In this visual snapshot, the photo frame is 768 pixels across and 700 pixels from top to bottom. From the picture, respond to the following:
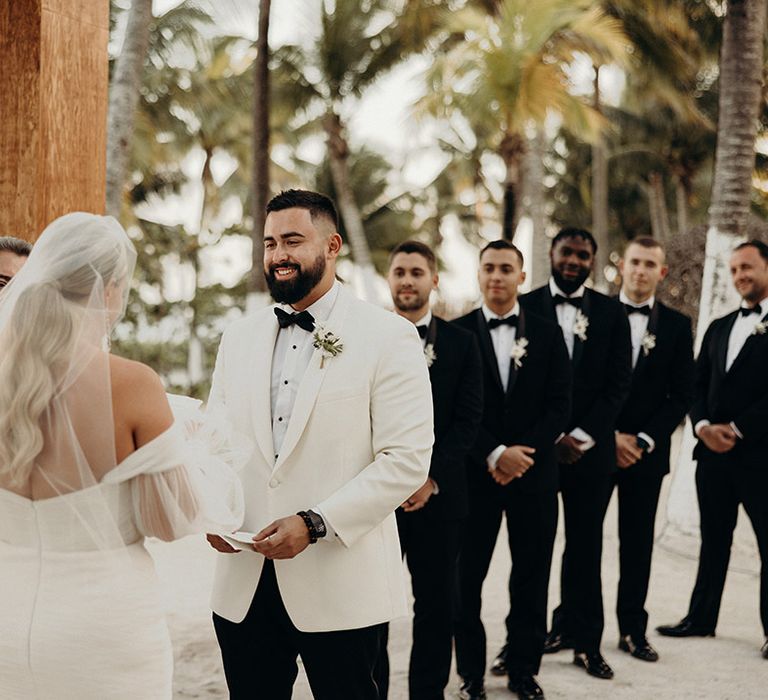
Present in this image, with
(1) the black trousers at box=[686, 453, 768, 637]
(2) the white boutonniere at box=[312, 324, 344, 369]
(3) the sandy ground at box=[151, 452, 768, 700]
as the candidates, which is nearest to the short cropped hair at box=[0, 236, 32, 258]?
(2) the white boutonniere at box=[312, 324, 344, 369]

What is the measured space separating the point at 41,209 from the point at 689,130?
31317mm

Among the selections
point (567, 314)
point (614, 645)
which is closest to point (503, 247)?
point (567, 314)

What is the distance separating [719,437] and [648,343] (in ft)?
2.34

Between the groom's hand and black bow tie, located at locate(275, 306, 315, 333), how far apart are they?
639 mm

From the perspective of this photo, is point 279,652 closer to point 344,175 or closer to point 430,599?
point 430,599

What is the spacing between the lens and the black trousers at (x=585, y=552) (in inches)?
212

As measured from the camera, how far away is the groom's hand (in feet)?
9.69

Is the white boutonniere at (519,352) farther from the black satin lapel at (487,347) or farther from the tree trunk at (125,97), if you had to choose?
the tree trunk at (125,97)

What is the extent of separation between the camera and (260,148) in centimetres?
1598

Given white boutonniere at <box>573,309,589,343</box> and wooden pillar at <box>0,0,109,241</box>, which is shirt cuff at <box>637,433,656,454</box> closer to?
white boutonniere at <box>573,309,589,343</box>

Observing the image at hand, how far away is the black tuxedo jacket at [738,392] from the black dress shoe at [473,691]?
2.18m

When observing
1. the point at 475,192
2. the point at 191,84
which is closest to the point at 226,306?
the point at 191,84

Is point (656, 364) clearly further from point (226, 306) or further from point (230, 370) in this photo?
point (226, 306)

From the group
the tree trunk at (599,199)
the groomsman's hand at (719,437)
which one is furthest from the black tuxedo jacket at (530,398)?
the tree trunk at (599,199)
